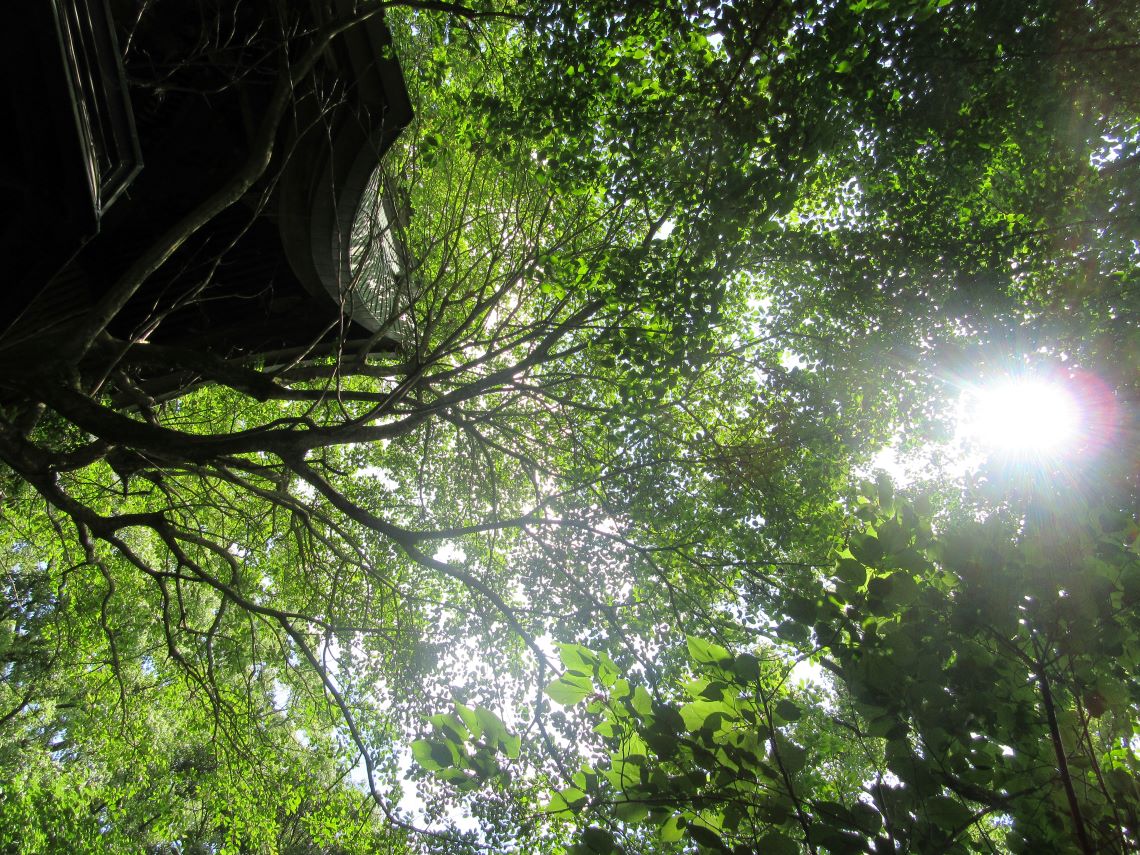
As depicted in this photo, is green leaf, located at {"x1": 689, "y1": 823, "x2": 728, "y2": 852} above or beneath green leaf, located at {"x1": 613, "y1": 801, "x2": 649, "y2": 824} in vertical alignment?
beneath

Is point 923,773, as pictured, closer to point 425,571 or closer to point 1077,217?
point 1077,217

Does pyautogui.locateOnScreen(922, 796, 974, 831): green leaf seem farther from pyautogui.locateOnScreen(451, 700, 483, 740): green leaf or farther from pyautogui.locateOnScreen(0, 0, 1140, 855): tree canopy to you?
pyautogui.locateOnScreen(451, 700, 483, 740): green leaf

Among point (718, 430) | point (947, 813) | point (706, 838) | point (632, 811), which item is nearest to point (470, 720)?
point (632, 811)

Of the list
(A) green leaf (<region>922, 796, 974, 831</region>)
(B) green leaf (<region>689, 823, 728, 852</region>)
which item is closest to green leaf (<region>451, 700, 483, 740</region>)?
(B) green leaf (<region>689, 823, 728, 852</region>)

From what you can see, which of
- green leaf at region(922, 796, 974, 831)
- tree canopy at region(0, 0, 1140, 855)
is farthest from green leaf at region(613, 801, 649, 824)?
green leaf at region(922, 796, 974, 831)

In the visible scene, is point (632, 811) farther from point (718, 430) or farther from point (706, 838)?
point (718, 430)

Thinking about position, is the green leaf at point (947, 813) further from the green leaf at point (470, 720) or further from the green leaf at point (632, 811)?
the green leaf at point (470, 720)

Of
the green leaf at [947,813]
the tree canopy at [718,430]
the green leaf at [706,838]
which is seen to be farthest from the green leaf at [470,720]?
the green leaf at [947,813]

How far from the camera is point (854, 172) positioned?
25.8 feet

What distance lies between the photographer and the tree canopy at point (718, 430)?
88.7 inches

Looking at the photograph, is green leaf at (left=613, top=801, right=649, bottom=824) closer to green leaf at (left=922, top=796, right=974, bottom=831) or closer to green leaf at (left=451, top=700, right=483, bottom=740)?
green leaf at (left=451, top=700, right=483, bottom=740)

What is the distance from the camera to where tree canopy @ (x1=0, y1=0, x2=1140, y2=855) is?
88.7 inches

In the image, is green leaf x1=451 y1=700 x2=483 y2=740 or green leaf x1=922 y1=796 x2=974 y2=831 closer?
green leaf x1=922 y1=796 x2=974 y2=831

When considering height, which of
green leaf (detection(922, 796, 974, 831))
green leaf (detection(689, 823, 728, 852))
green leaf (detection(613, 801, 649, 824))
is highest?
green leaf (detection(613, 801, 649, 824))
